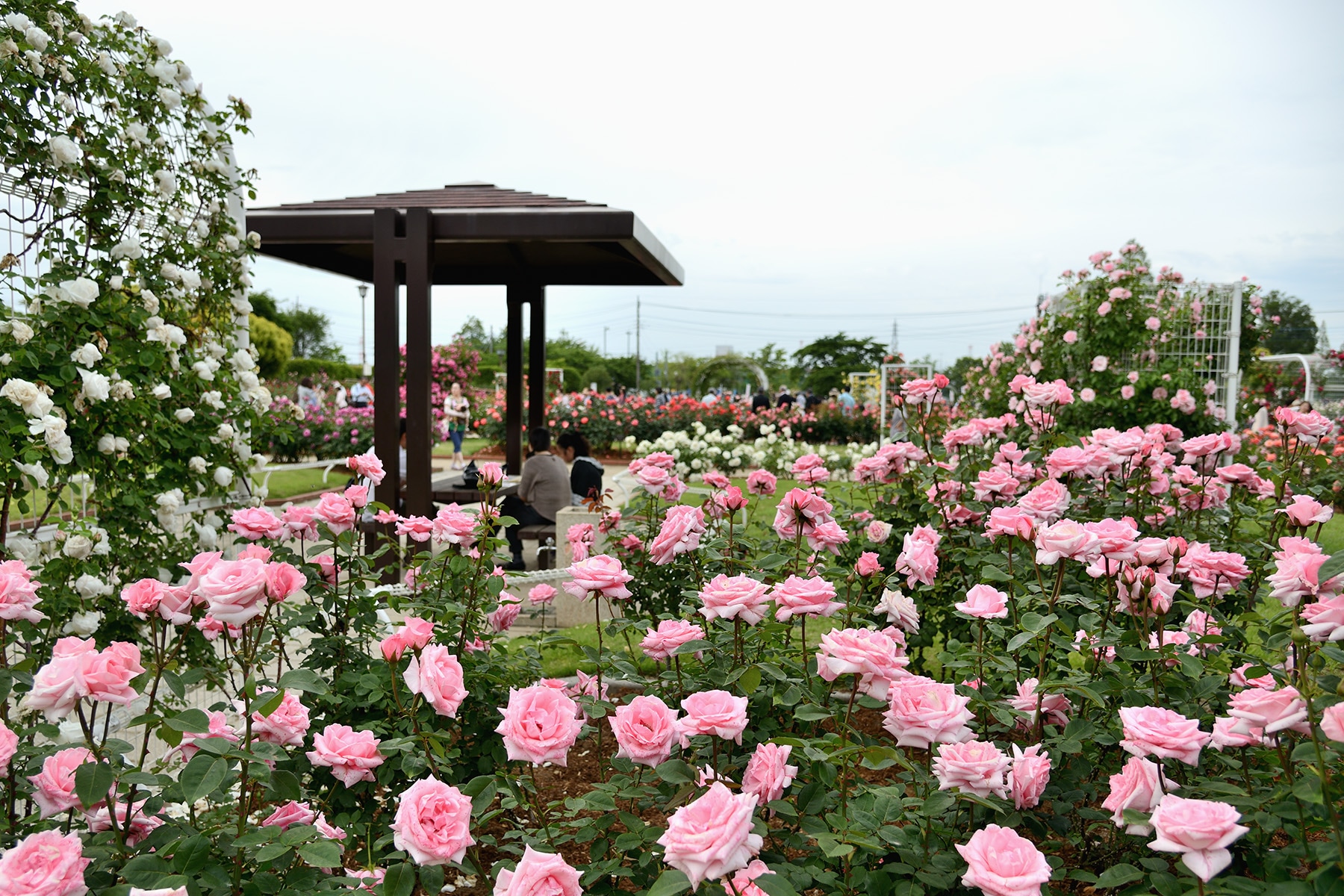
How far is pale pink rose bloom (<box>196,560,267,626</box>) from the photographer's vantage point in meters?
1.25

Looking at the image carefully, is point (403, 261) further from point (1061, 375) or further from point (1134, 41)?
point (1061, 375)

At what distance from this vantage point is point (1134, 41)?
462 cm

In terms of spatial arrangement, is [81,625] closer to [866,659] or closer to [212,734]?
[212,734]

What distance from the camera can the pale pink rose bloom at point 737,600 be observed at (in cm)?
136

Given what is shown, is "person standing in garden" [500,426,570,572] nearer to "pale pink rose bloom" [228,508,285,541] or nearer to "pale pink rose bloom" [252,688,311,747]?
"pale pink rose bloom" [228,508,285,541]

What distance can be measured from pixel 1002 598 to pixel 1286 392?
18466mm

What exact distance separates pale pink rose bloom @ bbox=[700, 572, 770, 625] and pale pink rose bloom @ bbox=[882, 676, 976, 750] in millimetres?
269

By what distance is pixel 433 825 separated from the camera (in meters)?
1.01

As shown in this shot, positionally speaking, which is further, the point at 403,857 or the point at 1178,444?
the point at 1178,444

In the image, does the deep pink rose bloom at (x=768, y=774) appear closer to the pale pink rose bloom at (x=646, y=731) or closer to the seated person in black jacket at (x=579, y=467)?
the pale pink rose bloom at (x=646, y=731)

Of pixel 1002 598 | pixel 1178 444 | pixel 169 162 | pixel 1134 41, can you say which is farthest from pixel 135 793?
pixel 1134 41

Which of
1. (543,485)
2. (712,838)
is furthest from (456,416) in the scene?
(712,838)

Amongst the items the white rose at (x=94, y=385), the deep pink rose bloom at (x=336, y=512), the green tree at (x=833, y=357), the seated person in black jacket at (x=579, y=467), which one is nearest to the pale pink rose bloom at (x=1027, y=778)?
the deep pink rose bloom at (x=336, y=512)

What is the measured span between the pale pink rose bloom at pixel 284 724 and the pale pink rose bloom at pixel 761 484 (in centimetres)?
157
